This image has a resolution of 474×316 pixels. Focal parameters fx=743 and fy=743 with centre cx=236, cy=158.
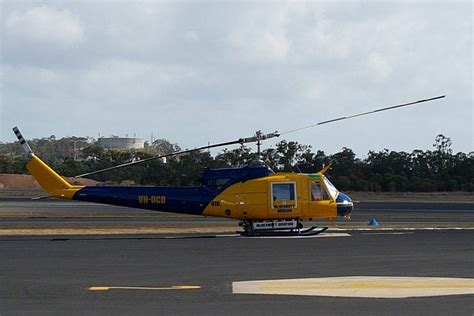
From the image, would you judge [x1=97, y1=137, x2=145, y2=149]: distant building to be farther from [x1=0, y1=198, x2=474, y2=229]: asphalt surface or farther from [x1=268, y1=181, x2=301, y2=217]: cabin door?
[x1=268, y1=181, x2=301, y2=217]: cabin door

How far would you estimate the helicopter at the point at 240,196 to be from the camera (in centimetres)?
2438

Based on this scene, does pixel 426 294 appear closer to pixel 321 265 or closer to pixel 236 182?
pixel 321 265

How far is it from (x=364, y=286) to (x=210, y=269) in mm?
3484

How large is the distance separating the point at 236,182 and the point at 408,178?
2067 inches

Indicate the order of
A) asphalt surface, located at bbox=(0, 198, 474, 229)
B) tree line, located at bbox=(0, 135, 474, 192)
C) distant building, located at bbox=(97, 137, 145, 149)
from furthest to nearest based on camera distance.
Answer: distant building, located at bbox=(97, 137, 145, 149), tree line, located at bbox=(0, 135, 474, 192), asphalt surface, located at bbox=(0, 198, 474, 229)

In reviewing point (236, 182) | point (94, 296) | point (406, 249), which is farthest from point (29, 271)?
point (236, 182)

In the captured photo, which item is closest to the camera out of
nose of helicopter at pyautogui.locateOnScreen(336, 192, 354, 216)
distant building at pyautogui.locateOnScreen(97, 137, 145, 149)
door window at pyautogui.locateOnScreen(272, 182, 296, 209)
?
door window at pyautogui.locateOnScreen(272, 182, 296, 209)

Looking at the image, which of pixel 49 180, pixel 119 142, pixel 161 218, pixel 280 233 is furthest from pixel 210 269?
pixel 119 142

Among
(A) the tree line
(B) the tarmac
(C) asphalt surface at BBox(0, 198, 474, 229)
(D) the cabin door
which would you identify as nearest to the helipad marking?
(B) the tarmac

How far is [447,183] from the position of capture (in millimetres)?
74000

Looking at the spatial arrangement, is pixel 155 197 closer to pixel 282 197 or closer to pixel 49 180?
pixel 49 180

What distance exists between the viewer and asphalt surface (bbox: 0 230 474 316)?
34.9 feet

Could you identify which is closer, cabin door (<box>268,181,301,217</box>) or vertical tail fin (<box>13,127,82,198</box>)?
cabin door (<box>268,181,301,217</box>)

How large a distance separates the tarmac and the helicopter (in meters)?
1.78
